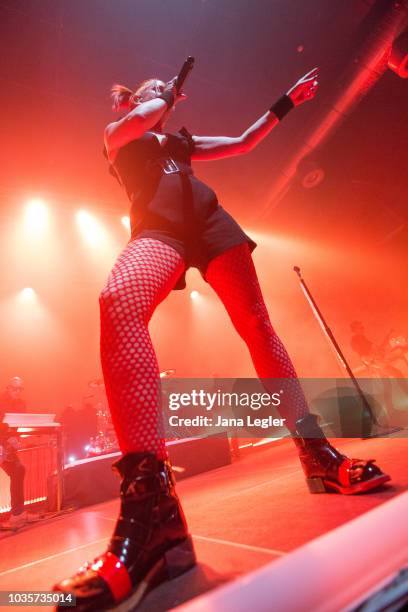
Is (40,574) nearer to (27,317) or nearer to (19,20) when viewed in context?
(19,20)

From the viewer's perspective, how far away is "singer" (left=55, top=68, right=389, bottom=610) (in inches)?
25.5

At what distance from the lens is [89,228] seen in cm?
716

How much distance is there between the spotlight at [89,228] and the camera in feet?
22.3

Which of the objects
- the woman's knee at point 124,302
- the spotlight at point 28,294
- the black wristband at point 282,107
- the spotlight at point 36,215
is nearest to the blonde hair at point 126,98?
the black wristband at point 282,107

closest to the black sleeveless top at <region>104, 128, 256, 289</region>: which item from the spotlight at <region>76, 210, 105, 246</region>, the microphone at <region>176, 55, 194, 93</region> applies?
the microphone at <region>176, 55, 194, 93</region>

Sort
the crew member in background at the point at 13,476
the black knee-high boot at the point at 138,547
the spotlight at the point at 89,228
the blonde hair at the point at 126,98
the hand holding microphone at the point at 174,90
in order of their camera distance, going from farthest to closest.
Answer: the spotlight at the point at 89,228 → the crew member in background at the point at 13,476 → the blonde hair at the point at 126,98 → the hand holding microphone at the point at 174,90 → the black knee-high boot at the point at 138,547

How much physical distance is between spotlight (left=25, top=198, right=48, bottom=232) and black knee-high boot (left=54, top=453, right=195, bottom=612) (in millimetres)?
6443

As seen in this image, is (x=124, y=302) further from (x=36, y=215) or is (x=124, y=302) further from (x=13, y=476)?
(x=36, y=215)

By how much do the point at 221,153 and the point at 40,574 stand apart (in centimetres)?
158

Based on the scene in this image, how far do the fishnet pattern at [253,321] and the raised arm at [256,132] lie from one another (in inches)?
20.2

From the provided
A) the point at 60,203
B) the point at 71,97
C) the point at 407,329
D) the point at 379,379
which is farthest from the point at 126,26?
the point at 407,329

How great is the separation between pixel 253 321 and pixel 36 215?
6.48m

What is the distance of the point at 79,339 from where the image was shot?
8977 mm

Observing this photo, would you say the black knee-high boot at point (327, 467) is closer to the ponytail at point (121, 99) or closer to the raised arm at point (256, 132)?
the raised arm at point (256, 132)
